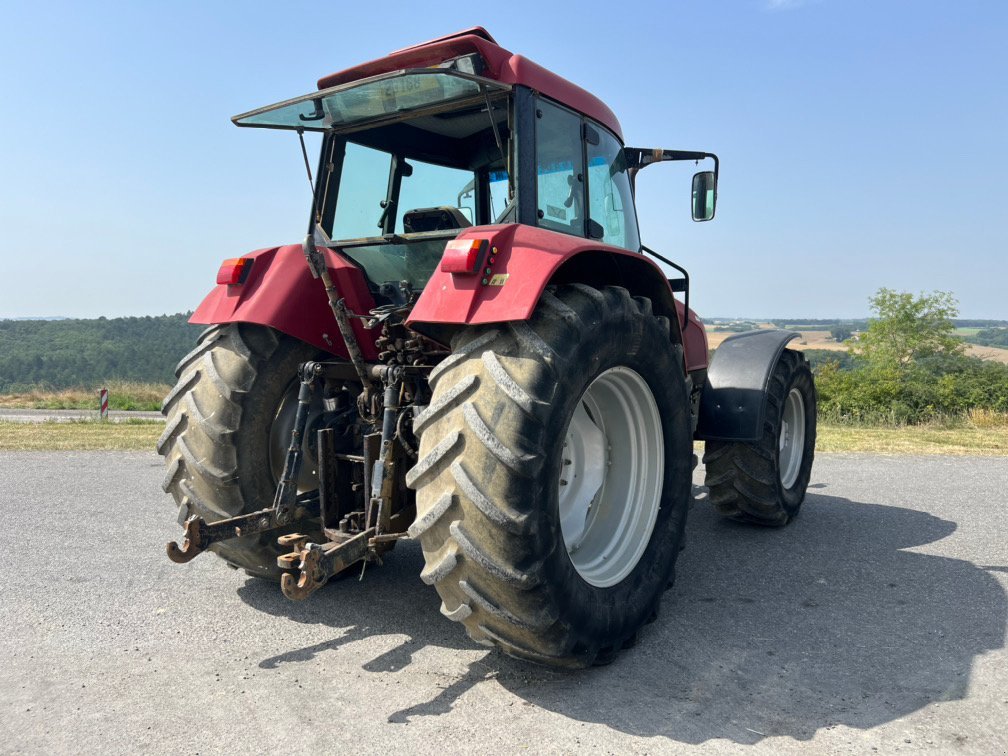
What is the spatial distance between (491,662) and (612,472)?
1.11 meters

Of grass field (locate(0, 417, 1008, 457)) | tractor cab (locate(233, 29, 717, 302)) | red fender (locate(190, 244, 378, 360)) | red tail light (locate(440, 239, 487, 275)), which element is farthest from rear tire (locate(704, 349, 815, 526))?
grass field (locate(0, 417, 1008, 457))

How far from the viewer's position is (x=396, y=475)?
10.6 ft

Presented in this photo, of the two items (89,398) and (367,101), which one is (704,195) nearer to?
(367,101)

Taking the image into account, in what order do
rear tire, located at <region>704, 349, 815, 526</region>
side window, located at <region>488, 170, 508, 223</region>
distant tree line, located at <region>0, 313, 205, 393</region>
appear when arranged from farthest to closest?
distant tree line, located at <region>0, 313, 205, 393</region> → rear tire, located at <region>704, 349, 815, 526</region> → side window, located at <region>488, 170, 508, 223</region>

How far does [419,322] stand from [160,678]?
175 centimetres

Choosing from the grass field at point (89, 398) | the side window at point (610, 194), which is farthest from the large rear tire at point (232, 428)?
the grass field at point (89, 398)

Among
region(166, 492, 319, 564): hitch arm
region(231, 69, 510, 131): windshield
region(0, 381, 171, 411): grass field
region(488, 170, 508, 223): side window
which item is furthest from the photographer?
region(0, 381, 171, 411): grass field

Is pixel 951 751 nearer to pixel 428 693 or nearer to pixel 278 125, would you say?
pixel 428 693

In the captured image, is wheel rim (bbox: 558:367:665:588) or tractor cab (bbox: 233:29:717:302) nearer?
tractor cab (bbox: 233:29:717:302)

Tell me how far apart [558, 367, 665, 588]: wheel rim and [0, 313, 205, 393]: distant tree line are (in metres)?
44.3

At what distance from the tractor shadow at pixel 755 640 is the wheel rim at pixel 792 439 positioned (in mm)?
942

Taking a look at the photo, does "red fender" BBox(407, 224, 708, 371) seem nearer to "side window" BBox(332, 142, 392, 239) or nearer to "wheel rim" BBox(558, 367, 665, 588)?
"wheel rim" BBox(558, 367, 665, 588)

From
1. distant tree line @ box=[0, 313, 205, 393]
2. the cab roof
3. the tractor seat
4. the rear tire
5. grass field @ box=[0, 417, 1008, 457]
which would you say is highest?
the cab roof

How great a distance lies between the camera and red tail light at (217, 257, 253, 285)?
144 inches
